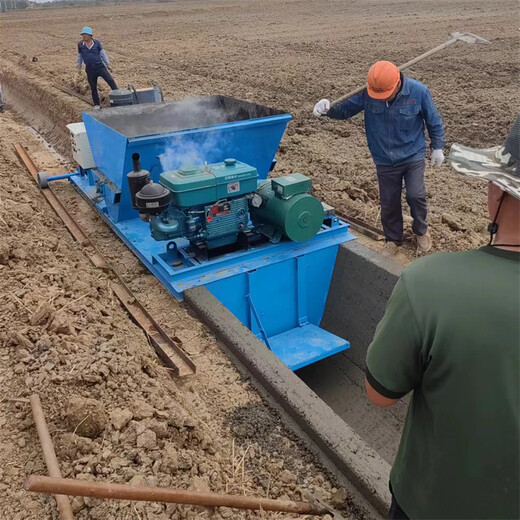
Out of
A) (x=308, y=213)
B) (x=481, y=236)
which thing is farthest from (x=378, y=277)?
(x=481, y=236)

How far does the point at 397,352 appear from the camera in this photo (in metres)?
1.47

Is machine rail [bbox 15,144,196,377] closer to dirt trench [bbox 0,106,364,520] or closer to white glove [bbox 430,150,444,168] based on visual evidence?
dirt trench [bbox 0,106,364,520]

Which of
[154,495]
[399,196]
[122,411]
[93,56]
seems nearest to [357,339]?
[399,196]

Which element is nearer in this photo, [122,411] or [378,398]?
[378,398]

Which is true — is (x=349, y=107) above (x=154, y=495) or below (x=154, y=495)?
above

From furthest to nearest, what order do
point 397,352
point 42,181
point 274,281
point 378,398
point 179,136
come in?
point 42,181
point 274,281
point 179,136
point 378,398
point 397,352

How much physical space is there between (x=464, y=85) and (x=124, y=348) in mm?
11153

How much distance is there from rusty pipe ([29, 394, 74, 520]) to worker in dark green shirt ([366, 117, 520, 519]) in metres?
1.65

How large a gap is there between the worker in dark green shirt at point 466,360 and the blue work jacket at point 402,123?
334 centimetres

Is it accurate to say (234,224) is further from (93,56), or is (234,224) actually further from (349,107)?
(93,56)

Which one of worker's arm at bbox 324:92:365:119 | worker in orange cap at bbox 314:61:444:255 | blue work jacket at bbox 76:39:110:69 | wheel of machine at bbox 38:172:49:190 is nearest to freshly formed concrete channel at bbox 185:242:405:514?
worker in orange cap at bbox 314:61:444:255

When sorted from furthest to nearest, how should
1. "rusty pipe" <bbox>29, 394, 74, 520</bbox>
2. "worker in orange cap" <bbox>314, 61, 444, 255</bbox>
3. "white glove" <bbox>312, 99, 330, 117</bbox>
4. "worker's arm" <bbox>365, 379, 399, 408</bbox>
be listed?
1. "white glove" <bbox>312, 99, 330, 117</bbox>
2. "worker in orange cap" <bbox>314, 61, 444, 255</bbox>
3. "rusty pipe" <bbox>29, 394, 74, 520</bbox>
4. "worker's arm" <bbox>365, 379, 399, 408</bbox>

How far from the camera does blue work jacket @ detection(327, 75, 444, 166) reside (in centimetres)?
470

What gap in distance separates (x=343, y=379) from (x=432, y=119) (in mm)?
2689
